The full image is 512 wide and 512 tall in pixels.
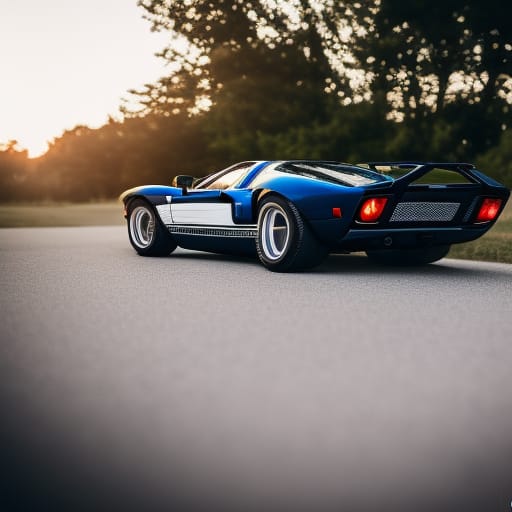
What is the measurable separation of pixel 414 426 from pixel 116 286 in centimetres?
467

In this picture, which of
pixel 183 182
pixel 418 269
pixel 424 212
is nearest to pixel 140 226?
pixel 183 182

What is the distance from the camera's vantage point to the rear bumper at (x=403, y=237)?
8.30 metres

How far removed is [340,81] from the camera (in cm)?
2744

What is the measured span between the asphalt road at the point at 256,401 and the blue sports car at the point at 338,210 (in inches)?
54.3

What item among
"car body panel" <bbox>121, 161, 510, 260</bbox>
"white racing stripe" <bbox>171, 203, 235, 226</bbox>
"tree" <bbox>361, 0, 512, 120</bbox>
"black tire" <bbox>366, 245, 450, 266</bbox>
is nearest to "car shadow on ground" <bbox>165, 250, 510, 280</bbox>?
"black tire" <bbox>366, 245, 450, 266</bbox>

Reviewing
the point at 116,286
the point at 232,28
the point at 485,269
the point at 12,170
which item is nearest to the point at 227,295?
the point at 116,286

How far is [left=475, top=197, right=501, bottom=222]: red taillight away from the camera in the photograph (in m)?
8.73

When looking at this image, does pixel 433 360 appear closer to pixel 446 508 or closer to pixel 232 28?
pixel 446 508

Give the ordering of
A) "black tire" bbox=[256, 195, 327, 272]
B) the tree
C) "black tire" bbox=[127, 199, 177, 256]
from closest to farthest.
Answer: "black tire" bbox=[256, 195, 327, 272] < "black tire" bbox=[127, 199, 177, 256] < the tree

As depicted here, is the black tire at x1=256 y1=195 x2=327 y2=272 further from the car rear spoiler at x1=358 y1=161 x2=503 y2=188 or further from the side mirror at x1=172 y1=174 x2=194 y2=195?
the side mirror at x1=172 y1=174 x2=194 y2=195

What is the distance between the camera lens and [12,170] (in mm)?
51281

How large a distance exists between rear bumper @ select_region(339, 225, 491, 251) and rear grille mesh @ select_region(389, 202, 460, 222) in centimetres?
10

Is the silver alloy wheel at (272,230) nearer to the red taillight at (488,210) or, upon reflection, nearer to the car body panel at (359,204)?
the car body panel at (359,204)

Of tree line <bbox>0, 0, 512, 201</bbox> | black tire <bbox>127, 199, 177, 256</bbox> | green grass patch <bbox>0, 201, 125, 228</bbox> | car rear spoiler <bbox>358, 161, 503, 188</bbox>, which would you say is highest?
tree line <bbox>0, 0, 512, 201</bbox>
